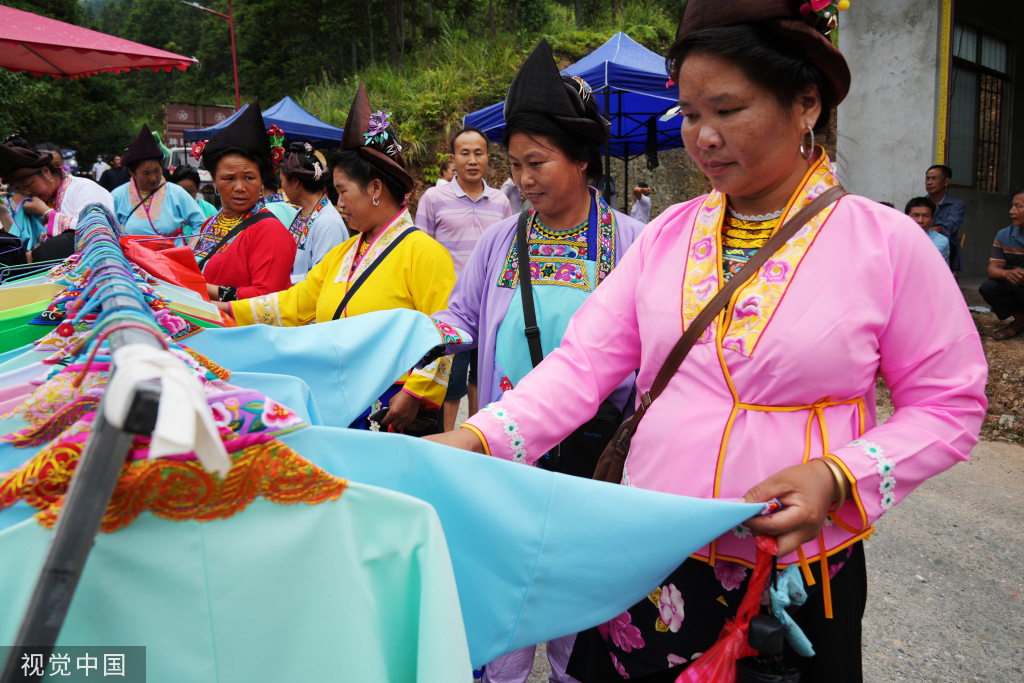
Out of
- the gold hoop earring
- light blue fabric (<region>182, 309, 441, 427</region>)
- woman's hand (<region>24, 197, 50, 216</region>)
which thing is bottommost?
light blue fabric (<region>182, 309, 441, 427</region>)

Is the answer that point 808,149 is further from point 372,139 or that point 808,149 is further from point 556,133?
point 372,139

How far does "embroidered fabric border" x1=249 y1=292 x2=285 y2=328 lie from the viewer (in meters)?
2.59

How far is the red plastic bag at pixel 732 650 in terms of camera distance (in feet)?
3.83

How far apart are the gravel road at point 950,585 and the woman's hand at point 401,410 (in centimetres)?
113

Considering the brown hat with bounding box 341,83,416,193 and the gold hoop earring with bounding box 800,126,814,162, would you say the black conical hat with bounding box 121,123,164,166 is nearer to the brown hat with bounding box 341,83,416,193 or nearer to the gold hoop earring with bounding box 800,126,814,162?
the brown hat with bounding box 341,83,416,193

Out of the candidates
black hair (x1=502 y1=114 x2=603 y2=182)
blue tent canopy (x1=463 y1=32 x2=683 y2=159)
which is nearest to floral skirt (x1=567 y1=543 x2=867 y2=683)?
black hair (x1=502 y1=114 x2=603 y2=182)

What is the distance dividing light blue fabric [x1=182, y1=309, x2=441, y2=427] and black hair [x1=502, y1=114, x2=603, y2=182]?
806mm

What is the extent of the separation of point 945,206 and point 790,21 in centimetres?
660

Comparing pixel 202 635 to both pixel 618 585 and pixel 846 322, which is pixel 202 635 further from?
pixel 846 322

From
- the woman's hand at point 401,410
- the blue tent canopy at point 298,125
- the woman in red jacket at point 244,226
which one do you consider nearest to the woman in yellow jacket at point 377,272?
the woman's hand at point 401,410

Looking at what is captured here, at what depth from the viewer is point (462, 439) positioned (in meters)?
1.28

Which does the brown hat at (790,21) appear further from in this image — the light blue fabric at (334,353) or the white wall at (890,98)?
the white wall at (890,98)

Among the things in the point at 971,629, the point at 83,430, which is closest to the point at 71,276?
the point at 83,430

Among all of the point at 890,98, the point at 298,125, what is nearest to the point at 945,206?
the point at 890,98
